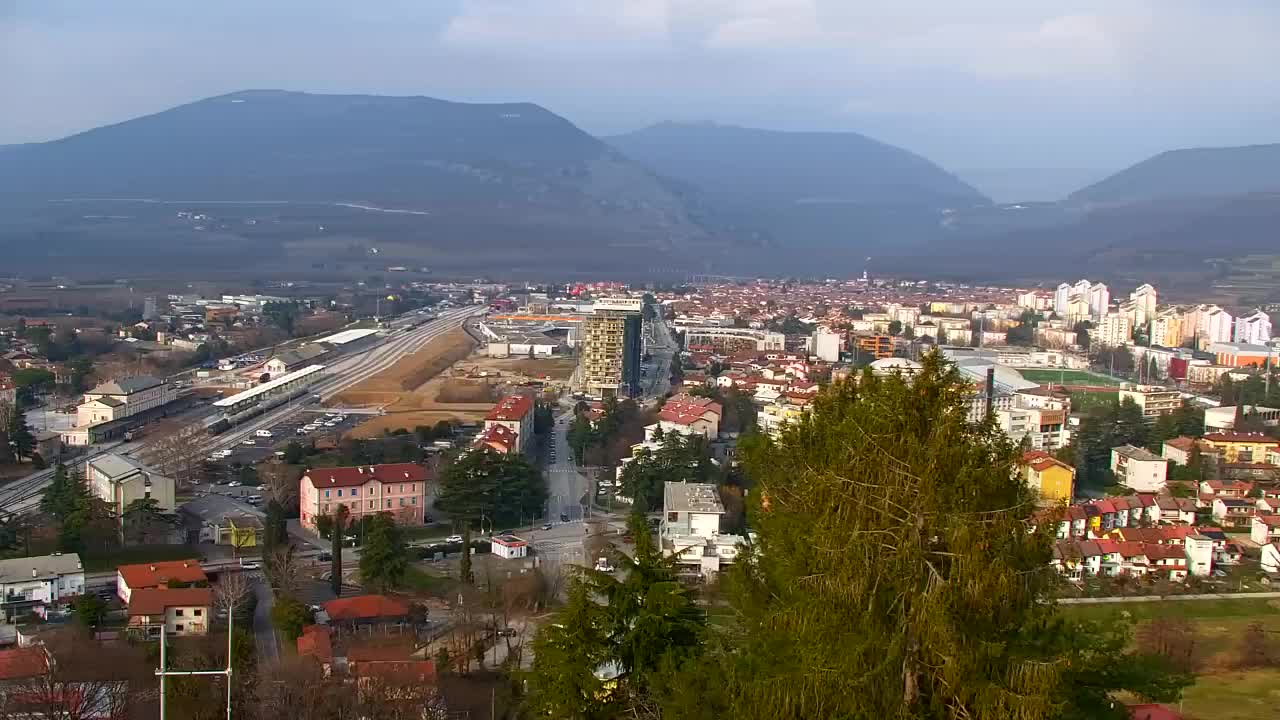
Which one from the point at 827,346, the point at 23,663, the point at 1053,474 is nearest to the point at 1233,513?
the point at 1053,474

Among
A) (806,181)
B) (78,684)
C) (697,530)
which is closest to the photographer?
(78,684)

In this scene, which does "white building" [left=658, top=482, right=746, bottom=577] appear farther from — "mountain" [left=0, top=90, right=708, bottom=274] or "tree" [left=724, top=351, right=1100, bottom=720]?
"mountain" [left=0, top=90, right=708, bottom=274]

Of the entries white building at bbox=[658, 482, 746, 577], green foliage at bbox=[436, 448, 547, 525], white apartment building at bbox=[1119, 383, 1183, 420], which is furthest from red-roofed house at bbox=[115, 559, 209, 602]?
white apartment building at bbox=[1119, 383, 1183, 420]

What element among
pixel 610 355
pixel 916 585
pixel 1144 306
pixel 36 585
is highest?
pixel 916 585

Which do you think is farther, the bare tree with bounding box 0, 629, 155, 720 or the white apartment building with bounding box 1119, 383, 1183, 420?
the white apartment building with bounding box 1119, 383, 1183, 420

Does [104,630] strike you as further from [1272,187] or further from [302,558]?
[1272,187]

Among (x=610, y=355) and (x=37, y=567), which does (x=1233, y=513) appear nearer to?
(x=610, y=355)

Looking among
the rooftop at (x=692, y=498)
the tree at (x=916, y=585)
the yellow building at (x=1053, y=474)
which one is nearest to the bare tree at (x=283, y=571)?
the rooftop at (x=692, y=498)
